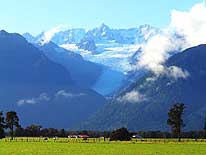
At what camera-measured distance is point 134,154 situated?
88188 millimetres

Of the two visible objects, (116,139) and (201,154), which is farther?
(116,139)

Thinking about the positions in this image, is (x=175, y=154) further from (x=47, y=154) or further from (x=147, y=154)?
(x=47, y=154)

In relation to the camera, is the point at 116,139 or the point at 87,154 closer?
the point at 87,154

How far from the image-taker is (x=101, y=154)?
3526 inches

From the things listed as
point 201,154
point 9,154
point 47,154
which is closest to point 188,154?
point 201,154

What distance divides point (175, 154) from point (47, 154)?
19732mm

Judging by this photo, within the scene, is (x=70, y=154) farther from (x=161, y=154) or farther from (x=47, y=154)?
(x=161, y=154)

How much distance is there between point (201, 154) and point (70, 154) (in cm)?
2035

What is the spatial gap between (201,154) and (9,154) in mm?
29541

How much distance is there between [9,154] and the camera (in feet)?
285

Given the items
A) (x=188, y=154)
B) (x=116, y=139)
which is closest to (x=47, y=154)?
(x=188, y=154)

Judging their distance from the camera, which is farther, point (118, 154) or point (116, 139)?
point (116, 139)

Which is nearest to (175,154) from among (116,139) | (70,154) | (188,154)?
(188,154)

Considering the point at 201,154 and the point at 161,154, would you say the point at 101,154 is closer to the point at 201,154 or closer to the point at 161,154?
the point at 161,154
